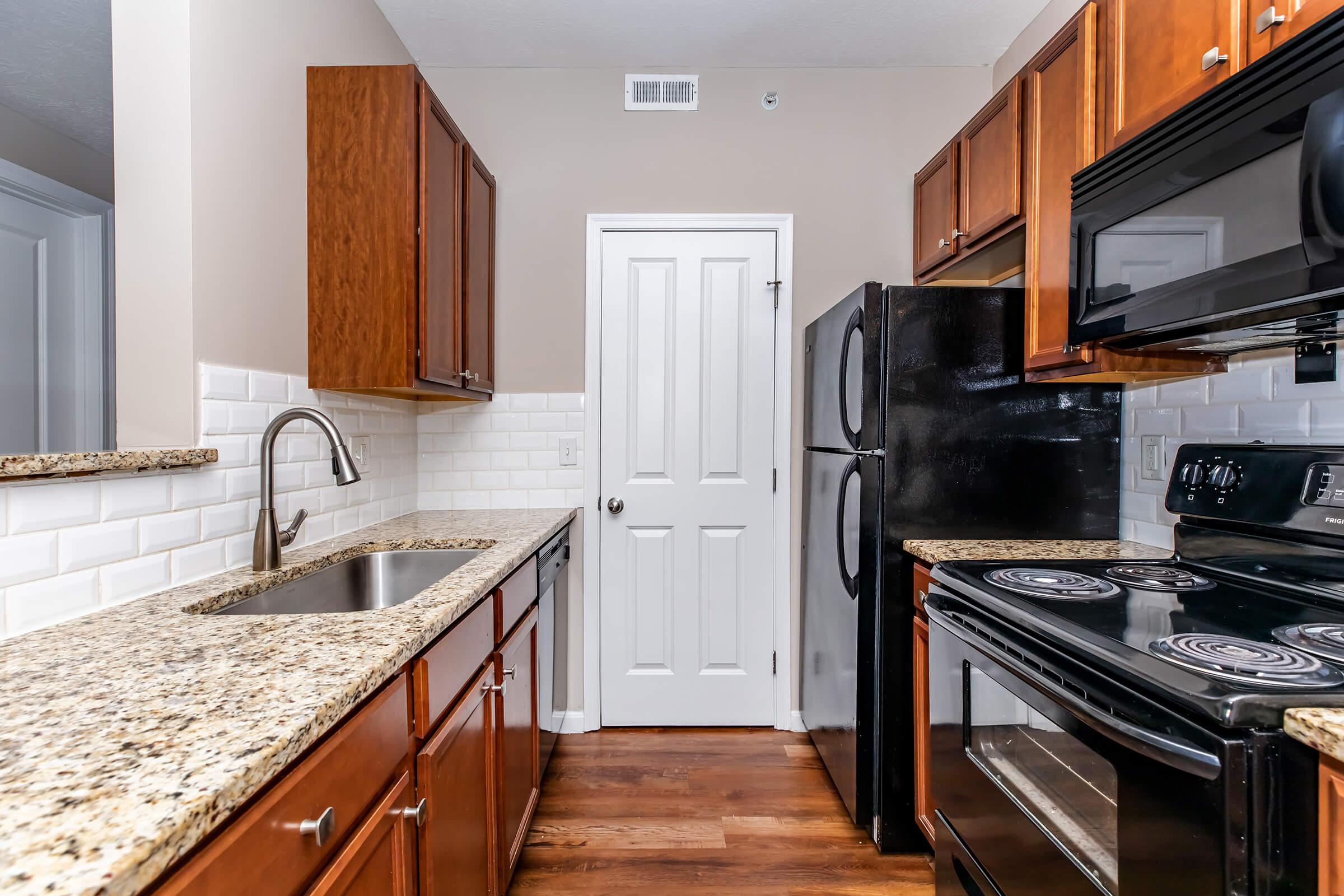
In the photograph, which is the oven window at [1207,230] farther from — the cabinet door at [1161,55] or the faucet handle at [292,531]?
the faucet handle at [292,531]

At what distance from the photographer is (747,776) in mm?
2223

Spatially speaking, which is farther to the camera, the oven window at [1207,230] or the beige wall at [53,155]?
the beige wall at [53,155]

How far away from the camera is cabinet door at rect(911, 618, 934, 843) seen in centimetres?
170

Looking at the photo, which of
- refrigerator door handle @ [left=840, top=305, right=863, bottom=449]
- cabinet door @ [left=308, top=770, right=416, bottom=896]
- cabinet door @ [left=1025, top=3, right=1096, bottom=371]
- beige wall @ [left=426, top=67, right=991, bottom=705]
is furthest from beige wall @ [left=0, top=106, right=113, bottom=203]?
cabinet door @ [left=1025, top=3, right=1096, bottom=371]

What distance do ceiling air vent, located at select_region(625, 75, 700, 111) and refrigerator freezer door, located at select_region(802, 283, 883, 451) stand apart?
1064mm

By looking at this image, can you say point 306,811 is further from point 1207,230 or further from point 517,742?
point 1207,230

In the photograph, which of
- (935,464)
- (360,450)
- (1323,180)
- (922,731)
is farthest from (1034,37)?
(360,450)

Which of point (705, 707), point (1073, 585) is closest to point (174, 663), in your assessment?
point (1073, 585)

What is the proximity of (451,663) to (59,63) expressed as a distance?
64.0 inches

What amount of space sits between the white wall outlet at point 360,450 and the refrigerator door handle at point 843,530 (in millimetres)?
1543

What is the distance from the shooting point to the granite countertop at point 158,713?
0.45 metres

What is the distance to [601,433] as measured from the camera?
2.59m

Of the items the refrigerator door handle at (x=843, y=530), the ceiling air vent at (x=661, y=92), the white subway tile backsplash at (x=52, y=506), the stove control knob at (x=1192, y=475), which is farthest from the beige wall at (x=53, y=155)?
the stove control knob at (x=1192, y=475)

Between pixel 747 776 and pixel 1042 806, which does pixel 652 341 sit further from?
pixel 1042 806
